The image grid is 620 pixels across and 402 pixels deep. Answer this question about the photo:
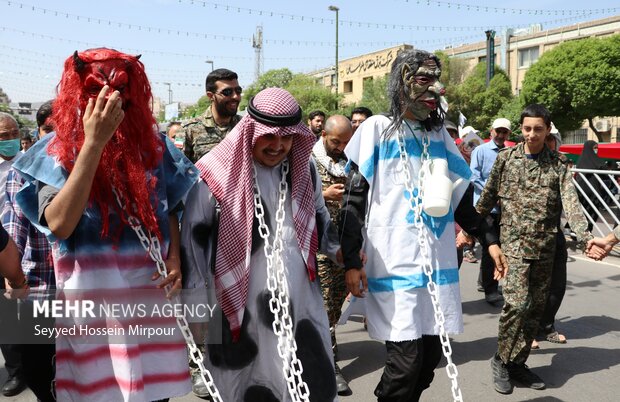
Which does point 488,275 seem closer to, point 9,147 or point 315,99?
point 9,147

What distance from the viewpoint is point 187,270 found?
7.57 ft

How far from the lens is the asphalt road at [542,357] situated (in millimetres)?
3844

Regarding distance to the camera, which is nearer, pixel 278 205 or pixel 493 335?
pixel 278 205

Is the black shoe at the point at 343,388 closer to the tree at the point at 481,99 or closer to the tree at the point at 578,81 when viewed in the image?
the tree at the point at 578,81

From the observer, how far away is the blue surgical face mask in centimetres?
369

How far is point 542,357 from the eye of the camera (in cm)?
451

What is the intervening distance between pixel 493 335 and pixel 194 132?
3182 mm

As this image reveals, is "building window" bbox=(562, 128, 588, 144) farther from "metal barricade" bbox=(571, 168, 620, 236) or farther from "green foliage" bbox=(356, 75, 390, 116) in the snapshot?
"metal barricade" bbox=(571, 168, 620, 236)

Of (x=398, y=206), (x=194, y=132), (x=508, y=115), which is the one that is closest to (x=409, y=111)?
(x=398, y=206)

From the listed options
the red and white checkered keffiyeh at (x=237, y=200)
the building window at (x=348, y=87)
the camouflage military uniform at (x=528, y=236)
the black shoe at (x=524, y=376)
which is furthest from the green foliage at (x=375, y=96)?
the red and white checkered keffiyeh at (x=237, y=200)

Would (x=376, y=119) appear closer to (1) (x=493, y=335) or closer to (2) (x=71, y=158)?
(2) (x=71, y=158)

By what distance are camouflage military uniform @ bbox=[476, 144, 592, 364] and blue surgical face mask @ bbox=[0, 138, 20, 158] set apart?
11.2 ft

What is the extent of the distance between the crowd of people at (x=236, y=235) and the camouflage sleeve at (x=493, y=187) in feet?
2.73

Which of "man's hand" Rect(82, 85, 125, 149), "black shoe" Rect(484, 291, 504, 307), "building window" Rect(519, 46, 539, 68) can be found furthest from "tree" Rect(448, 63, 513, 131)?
"man's hand" Rect(82, 85, 125, 149)
